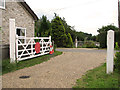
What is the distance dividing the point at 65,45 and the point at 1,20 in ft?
52.6

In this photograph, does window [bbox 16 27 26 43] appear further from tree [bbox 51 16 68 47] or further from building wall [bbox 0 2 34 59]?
tree [bbox 51 16 68 47]

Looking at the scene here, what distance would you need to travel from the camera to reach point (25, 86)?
4328 mm

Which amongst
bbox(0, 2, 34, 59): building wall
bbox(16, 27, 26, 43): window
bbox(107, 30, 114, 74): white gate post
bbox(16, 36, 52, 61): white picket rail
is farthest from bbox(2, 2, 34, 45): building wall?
bbox(107, 30, 114, 74): white gate post

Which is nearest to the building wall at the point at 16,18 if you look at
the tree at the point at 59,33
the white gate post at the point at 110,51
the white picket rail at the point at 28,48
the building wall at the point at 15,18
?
the building wall at the point at 15,18

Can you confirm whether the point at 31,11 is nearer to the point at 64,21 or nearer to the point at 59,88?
the point at 59,88

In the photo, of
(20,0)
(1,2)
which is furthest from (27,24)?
(1,2)

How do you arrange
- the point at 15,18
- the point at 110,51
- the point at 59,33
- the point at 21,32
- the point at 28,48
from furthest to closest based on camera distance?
the point at 59,33 → the point at 21,32 → the point at 15,18 → the point at 28,48 → the point at 110,51

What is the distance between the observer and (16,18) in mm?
11945

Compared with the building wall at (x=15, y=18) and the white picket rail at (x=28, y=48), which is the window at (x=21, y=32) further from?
the white picket rail at (x=28, y=48)

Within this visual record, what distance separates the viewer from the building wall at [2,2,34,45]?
10.8m

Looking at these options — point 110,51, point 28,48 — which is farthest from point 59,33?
point 110,51

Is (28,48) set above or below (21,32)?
below

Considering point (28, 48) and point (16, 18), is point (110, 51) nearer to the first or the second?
point (28, 48)

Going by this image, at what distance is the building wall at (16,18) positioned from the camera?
10789 mm
